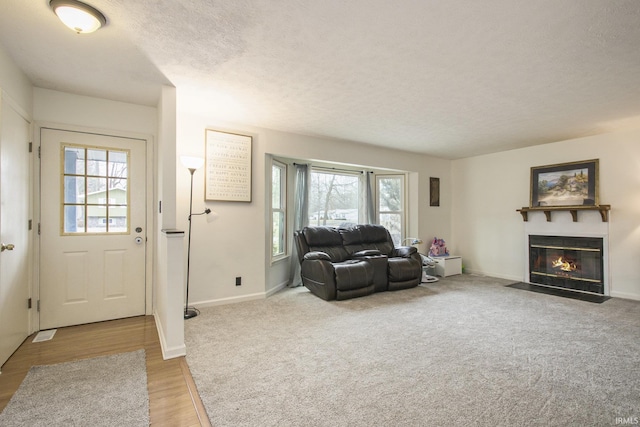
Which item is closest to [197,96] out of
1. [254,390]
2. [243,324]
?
[243,324]

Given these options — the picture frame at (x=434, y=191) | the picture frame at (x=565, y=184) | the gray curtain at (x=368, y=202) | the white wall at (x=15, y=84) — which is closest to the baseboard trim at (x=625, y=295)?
the picture frame at (x=565, y=184)

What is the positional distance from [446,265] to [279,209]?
3241 mm

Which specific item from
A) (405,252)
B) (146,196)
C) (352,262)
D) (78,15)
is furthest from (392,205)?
(78,15)

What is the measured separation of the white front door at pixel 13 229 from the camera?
2.22 m

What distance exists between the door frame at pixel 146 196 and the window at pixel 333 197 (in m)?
2.59

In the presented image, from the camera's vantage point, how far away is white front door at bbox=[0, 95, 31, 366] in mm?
2217

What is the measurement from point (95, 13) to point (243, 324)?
272 cm

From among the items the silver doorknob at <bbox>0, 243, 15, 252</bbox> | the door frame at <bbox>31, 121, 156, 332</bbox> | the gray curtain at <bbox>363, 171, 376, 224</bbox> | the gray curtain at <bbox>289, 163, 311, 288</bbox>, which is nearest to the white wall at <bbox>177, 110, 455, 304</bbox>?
the door frame at <bbox>31, 121, 156, 332</bbox>

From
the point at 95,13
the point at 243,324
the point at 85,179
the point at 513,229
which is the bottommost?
the point at 243,324

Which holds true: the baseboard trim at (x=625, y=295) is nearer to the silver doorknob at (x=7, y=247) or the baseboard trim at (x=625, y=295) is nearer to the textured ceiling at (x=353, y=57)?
the textured ceiling at (x=353, y=57)

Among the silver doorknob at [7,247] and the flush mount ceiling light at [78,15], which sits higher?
the flush mount ceiling light at [78,15]

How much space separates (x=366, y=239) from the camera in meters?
5.04

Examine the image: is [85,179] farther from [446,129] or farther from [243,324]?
[446,129]

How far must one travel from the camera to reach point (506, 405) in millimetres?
1738
